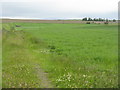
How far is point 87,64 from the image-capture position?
13852 millimetres

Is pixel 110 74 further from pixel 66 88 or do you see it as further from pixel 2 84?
pixel 2 84

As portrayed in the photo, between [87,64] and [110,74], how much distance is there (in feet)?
8.96

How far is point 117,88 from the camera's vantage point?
9352mm

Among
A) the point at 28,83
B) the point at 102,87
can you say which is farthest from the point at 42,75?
the point at 102,87

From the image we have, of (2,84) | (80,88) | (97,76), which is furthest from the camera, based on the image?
(97,76)

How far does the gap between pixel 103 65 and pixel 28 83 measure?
17.7 ft

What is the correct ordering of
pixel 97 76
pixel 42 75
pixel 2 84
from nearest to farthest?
pixel 2 84, pixel 97 76, pixel 42 75

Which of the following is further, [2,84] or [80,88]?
[2,84]

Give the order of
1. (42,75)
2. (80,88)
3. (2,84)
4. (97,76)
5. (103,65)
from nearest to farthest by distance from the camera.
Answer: (80,88)
(2,84)
(97,76)
(42,75)
(103,65)

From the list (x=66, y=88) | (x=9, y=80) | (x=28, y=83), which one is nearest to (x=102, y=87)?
(x=66, y=88)

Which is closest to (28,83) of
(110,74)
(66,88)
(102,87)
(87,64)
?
(66,88)

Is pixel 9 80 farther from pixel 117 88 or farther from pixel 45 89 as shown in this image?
pixel 117 88

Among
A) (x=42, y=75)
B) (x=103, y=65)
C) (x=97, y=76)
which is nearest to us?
(x=97, y=76)

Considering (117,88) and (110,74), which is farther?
(110,74)
